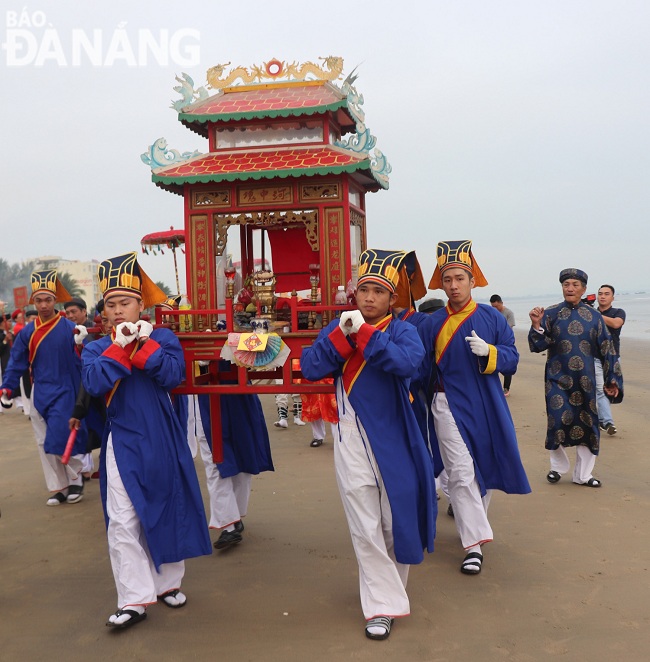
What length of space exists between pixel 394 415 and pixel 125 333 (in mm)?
1536

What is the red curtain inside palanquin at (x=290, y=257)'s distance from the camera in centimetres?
591

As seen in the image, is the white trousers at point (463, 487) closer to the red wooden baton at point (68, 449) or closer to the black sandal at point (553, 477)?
the black sandal at point (553, 477)

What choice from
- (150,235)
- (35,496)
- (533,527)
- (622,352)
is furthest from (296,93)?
(622,352)

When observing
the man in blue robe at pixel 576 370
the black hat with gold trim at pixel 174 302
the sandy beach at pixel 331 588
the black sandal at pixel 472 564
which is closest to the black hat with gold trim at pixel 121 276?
the black hat with gold trim at pixel 174 302

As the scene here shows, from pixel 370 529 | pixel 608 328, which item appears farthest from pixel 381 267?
pixel 608 328

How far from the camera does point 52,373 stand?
19.5 ft

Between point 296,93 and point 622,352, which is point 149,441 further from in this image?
point 622,352

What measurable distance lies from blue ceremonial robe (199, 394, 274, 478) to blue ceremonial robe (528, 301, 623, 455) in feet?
8.90

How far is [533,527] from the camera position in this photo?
4.92 meters

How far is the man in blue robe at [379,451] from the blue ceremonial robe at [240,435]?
56.9 inches

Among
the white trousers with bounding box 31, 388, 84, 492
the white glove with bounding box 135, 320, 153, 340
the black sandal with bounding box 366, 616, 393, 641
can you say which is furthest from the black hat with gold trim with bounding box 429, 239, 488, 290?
the white trousers with bounding box 31, 388, 84, 492

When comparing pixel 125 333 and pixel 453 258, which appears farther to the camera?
pixel 453 258

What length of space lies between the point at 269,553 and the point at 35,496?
9.98 feet

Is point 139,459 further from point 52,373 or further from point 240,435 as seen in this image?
point 52,373
